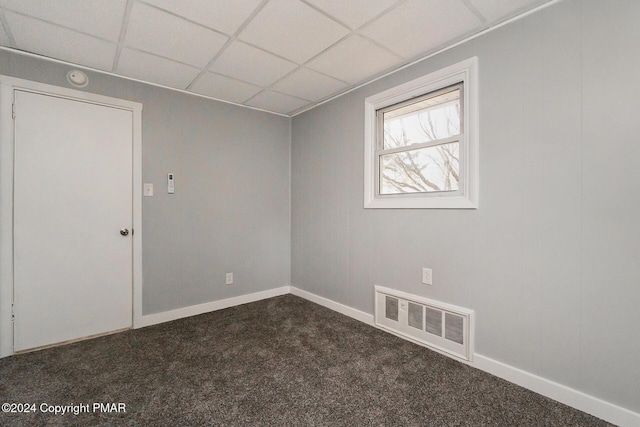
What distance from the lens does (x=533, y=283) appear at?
1.83 meters

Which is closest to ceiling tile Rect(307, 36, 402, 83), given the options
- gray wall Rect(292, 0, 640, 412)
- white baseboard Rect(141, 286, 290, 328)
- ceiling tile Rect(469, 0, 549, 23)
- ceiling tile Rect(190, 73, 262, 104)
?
gray wall Rect(292, 0, 640, 412)

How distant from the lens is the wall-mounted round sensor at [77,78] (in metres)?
2.47

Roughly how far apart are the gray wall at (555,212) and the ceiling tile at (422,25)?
0.60 ft

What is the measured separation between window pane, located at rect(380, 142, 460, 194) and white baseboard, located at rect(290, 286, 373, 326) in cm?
130

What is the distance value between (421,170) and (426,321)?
131 cm

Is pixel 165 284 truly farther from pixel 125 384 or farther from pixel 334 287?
pixel 334 287

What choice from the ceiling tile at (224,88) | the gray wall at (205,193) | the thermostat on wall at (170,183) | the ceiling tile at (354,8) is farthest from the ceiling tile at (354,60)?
the thermostat on wall at (170,183)

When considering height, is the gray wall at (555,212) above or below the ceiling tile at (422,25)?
below

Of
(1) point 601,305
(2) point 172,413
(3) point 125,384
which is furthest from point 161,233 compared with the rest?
(1) point 601,305

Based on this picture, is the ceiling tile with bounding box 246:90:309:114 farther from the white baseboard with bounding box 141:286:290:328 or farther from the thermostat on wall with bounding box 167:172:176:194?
the white baseboard with bounding box 141:286:290:328

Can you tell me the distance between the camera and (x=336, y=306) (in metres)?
3.26

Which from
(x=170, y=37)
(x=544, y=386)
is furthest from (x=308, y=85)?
(x=544, y=386)

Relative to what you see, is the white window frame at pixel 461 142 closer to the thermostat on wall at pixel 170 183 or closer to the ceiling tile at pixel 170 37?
the ceiling tile at pixel 170 37

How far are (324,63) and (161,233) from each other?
2341mm
